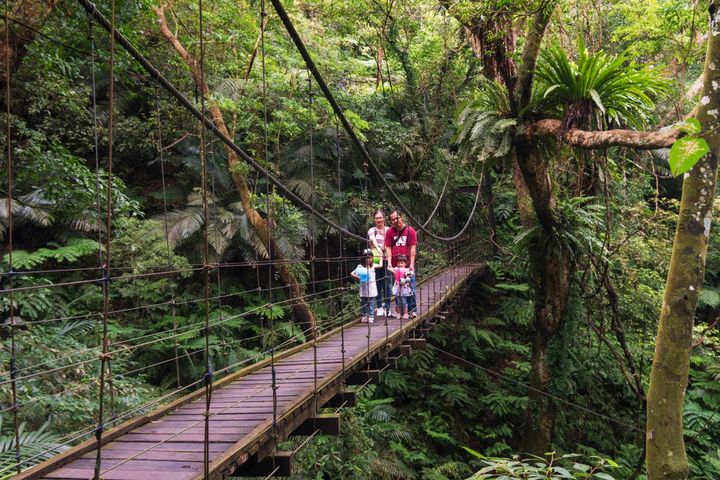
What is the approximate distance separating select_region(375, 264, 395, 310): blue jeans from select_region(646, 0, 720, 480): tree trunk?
2162 millimetres

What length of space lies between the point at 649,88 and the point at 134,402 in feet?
10.9

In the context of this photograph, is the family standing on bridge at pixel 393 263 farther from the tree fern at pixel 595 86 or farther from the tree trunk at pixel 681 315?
the tree trunk at pixel 681 315

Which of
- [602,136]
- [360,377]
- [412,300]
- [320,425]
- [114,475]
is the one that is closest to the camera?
[114,475]

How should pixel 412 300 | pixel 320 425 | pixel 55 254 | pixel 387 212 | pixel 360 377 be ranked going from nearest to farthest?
pixel 320 425 < pixel 360 377 < pixel 412 300 < pixel 55 254 < pixel 387 212

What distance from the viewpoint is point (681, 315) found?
1.61 metres

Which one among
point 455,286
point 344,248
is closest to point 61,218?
point 344,248

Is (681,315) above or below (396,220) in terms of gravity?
below

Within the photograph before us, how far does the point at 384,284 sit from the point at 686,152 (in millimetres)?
3326

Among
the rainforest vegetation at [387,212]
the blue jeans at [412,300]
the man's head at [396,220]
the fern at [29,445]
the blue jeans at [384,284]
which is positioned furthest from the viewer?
the blue jeans at [384,284]

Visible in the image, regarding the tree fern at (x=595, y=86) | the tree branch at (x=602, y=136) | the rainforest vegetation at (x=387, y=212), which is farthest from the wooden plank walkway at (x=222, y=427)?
the tree fern at (x=595, y=86)

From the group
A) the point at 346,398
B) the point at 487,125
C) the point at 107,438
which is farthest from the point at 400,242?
the point at 107,438

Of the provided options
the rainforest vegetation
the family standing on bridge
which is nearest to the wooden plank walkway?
the rainforest vegetation

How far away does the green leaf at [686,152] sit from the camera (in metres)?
0.69

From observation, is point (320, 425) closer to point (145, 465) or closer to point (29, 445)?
point (145, 465)
